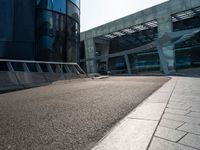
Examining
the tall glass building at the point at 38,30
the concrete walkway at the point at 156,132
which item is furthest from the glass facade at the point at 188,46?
the concrete walkway at the point at 156,132

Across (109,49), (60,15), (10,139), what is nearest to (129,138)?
(10,139)

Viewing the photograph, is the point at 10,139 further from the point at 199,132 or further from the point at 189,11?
the point at 189,11

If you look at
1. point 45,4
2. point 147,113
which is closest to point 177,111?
point 147,113

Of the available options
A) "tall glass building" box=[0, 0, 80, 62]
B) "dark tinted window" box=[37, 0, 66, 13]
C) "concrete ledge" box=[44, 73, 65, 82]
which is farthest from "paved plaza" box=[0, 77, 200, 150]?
"dark tinted window" box=[37, 0, 66, 13]

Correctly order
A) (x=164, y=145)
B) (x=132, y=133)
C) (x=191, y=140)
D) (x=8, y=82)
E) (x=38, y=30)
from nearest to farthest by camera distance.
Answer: (x=164, y=145) < (x=191, y=140) < (x=132, y=133) < (x=8, y=82) < (x=38, y=30)

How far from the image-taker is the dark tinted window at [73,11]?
18.4 meters

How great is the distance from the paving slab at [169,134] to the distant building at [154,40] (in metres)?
22.6

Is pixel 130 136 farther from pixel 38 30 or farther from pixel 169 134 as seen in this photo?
pixel 38 30

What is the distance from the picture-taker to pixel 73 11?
1923 centimetres

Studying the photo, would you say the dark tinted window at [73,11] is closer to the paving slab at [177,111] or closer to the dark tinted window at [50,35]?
the dark tinted window at [50,35]

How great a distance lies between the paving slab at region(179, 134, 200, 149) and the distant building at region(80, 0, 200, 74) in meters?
22.7

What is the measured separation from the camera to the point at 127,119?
10.4ft

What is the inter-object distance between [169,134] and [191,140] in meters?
0.29

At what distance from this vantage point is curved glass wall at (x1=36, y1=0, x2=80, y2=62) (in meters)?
15.0
